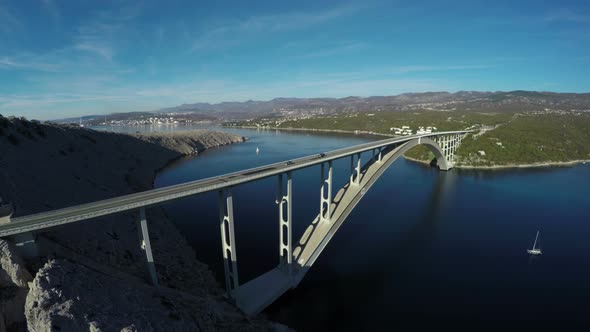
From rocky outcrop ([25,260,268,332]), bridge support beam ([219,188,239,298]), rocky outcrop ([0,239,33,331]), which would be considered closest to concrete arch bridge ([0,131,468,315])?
bridge support beam ([219,188,239,298])

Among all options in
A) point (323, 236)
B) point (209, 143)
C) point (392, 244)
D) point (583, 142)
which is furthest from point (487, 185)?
point (209, 143)

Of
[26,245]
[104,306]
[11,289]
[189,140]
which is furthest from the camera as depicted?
[189,140]

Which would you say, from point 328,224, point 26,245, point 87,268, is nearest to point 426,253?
point 328,224

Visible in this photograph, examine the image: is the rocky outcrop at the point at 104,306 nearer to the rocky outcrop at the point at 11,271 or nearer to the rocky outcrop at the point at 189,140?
the rocky outcrop at the point at 11,271

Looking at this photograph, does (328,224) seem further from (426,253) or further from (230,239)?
(230,239)

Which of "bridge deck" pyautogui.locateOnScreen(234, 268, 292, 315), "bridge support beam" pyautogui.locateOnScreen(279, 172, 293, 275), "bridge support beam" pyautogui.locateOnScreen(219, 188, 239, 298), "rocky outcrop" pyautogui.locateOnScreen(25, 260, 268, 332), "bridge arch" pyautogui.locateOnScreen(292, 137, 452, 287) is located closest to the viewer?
"rocky outcrop" pyautogui.locateOnScreen(25, 260, 268, 332)

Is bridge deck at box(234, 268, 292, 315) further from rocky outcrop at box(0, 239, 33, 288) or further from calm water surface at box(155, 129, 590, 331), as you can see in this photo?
rocky outcrop at box(0, 239, 33, 288)
